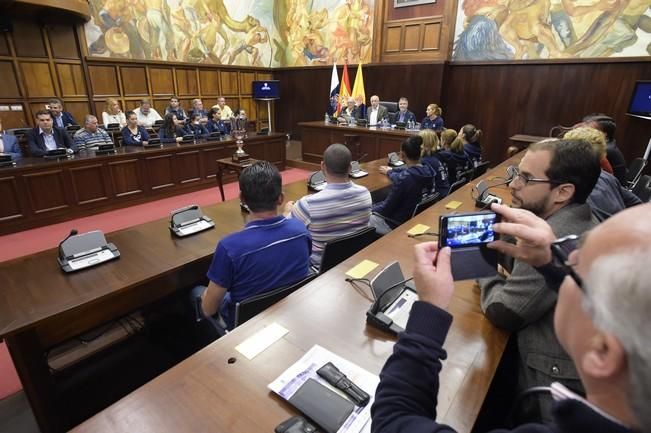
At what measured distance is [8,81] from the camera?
6250mm

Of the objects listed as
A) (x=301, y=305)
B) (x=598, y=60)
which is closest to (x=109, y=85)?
(x=301, y=305)

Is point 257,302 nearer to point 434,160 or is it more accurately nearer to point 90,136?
point 434,160

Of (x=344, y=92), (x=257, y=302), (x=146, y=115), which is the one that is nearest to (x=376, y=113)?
(x=344, y=92)

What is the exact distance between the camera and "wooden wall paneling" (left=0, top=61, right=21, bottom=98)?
6.18m

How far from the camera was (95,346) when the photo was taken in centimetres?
226

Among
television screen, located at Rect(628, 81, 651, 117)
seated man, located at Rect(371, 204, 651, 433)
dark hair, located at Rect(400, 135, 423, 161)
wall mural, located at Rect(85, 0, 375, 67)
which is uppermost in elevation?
wall mural, located at Rect(85, 0, 375, 67)

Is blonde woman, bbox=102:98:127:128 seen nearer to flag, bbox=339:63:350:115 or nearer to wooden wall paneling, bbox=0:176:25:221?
wooden wall paneling, bbox=0:176:25:221

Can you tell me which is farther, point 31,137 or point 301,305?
point 31,137

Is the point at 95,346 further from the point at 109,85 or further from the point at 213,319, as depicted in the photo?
the point at 109,85

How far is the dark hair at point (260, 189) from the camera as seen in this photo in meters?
1.61

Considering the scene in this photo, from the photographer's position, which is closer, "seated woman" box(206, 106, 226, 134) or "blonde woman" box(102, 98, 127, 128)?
"blonde woman" box(102, 98, 127, 128)

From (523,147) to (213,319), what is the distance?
22.6 feet

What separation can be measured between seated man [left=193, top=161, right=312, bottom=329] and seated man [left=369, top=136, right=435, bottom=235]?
51.9 inches

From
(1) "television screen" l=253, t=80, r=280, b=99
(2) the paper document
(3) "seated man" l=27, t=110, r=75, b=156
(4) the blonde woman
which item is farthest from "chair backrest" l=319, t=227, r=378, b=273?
(1) "television screen" l=253, t=80, r=280, b=99
